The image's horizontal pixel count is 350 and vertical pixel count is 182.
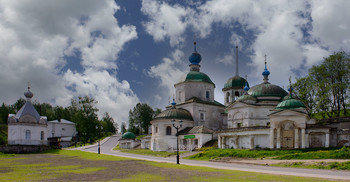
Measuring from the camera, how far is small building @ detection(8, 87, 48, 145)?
166 feet

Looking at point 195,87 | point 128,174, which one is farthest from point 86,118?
point 128,174

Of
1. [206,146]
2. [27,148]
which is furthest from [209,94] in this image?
[27,148]

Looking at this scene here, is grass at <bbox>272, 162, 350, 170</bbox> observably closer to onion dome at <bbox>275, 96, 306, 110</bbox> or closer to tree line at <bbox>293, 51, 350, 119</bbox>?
onion dome at <bbox>275, 96, 306, 110</bbox>

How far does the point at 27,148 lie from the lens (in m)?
48.6

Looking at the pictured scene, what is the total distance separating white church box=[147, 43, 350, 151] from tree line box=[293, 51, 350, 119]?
3176mm

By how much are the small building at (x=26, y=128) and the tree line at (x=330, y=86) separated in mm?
43293

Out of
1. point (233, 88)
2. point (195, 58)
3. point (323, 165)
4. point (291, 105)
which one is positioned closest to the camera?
point (323, 165)

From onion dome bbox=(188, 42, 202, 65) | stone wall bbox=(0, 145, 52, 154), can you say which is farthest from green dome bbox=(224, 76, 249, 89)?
stone wall bbox=(0, 145, 52, 154)

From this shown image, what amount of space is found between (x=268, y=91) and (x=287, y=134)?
44.2 feet

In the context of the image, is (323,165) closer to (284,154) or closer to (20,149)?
(284,154)

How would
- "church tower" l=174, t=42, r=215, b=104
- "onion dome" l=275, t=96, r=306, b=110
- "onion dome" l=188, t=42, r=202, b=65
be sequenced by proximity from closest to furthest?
1. "onion dome" l=275, t=96, r=306, b=110
2. "church tower" l=174, t=42, r=215, b=104
3. "onion dome" l=188, t=42, r=202, b=65

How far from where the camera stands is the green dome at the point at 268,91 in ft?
150

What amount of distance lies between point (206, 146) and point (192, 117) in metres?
9.22

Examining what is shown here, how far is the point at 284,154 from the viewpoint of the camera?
29281mm
